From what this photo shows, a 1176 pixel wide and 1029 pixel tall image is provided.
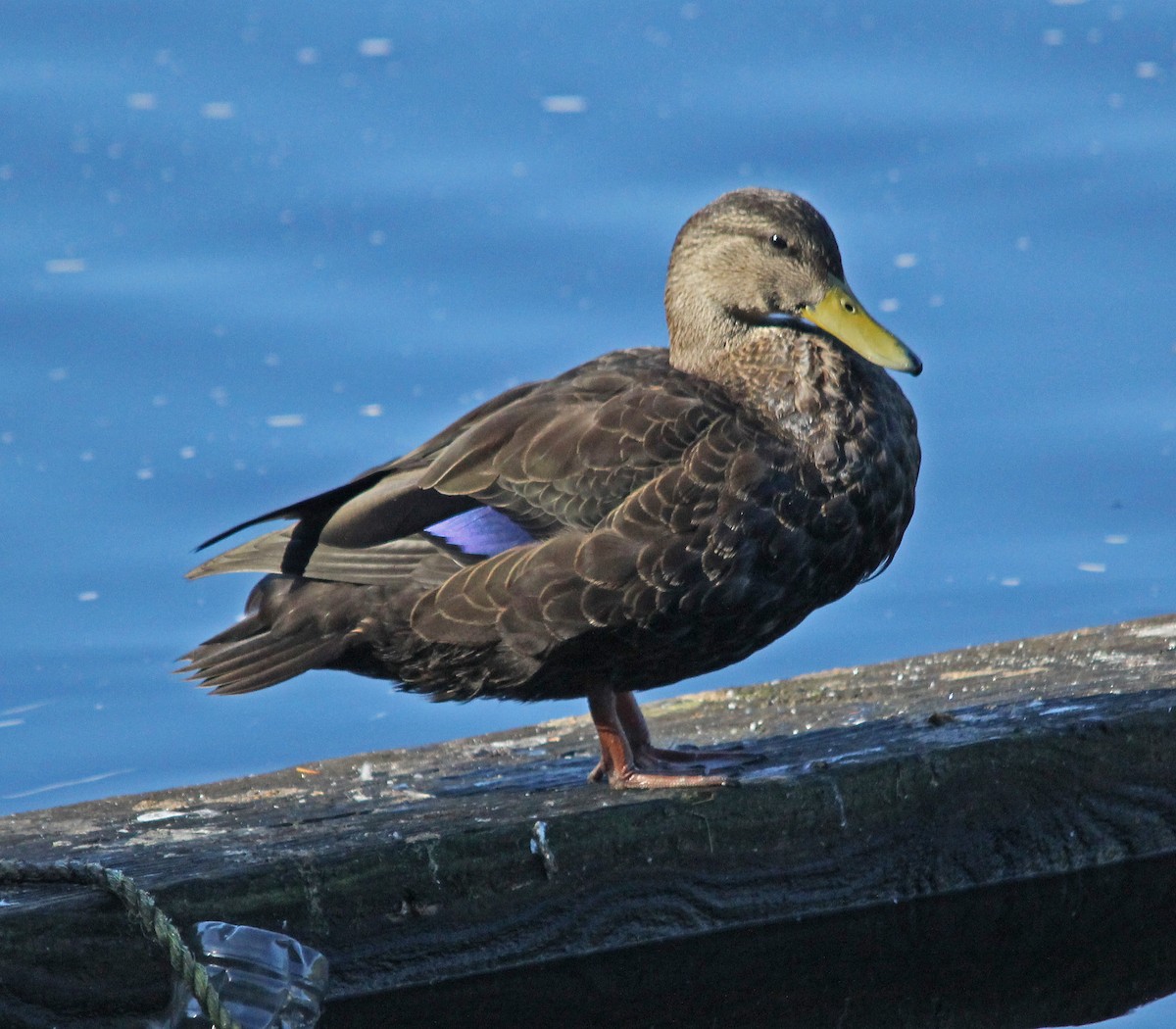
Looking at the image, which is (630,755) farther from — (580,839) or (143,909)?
(143,909)

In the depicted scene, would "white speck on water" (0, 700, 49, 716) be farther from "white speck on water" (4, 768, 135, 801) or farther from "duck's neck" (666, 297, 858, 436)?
"duck's neck" (666, 297, 858, 436)

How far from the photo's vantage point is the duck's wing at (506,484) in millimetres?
4398

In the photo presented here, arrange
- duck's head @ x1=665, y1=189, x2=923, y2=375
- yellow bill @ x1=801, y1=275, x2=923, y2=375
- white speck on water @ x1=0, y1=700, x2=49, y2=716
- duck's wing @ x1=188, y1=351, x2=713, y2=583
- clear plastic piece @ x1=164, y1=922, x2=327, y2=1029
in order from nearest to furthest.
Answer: clear plastic piece @ x1=164, y1=922, x2=327, y2=1029
duck's wing @ x1=188, y1=351, x2=713, y2=583
yellow bill @ x1=801, y1=275, x2=923, y2=375
duck's head @ x1=665, y1=189, x2=923, y2=375
white speck on water @ x1=0, y1=700, x2=49, y2=716

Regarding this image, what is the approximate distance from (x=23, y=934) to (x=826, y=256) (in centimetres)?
220

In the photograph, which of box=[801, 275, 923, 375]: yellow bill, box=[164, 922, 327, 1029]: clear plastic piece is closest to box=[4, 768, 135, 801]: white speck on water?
box=[801, 275, 923, 375]: yellow bill

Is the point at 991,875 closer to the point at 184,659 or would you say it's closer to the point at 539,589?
the point at 539,589

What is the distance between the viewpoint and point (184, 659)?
465cm

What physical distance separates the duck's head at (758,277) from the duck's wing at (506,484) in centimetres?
21

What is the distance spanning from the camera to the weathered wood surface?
12.2ft

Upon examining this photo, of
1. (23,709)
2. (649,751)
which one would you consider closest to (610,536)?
(649,751)

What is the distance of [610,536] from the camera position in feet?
14.2

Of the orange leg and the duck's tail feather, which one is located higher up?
the duck's tail feather

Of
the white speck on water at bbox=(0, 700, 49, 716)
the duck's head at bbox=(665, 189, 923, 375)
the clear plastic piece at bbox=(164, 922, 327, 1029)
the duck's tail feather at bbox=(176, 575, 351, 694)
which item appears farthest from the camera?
the white speck on water at bbox=(0, 700, 49, 716)

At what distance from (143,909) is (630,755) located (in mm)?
1190
